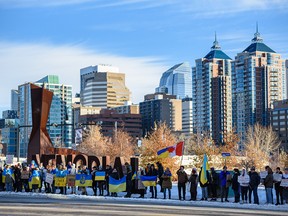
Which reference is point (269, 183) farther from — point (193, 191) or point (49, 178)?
point (49, 178)

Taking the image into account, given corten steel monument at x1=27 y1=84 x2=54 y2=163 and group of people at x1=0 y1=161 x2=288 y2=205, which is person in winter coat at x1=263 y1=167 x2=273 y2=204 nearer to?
group of people at x1=0 y1=161 x2=288 y2=205

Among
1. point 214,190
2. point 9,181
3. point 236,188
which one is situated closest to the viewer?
point 236,188

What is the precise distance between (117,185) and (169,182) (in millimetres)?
3229

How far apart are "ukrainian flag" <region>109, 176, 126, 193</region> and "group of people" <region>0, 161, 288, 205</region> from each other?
0.25m

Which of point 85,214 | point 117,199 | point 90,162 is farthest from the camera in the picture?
point 90,162

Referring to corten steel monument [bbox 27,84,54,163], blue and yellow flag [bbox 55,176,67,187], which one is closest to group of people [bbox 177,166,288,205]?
blue and yellow flag [bbox 55,176,67,187]

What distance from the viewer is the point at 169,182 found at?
35.6 m

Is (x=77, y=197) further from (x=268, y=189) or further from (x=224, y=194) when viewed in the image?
(x=268, y=189)

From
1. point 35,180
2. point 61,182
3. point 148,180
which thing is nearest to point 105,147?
point 35,180

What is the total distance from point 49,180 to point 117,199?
19.2 feet

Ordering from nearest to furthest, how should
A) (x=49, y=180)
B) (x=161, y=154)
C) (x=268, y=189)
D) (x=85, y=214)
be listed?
(x=85, y=214), (x=268, y=189), (x=49, y=180), (x=161, y=154)

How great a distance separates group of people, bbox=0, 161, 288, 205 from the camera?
32.3 m

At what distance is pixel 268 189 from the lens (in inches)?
1260

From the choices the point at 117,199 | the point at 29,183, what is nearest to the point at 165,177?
the point at 117,199
